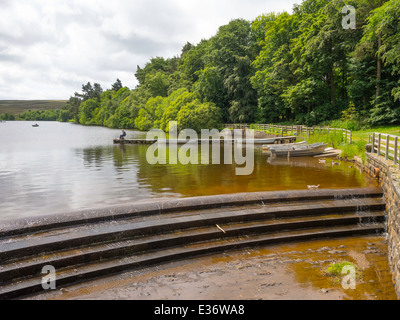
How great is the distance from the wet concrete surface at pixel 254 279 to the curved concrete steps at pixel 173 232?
309 millimetres

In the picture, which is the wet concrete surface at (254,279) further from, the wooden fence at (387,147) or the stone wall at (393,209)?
the wooden fence at (387,147)

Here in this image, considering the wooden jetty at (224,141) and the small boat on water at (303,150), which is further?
the wooden jetty at (224,141)

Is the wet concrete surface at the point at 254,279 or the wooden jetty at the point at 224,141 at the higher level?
the wooden jetty at the point at 224,141

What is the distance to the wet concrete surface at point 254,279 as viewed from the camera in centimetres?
527

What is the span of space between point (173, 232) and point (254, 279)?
2.25 m

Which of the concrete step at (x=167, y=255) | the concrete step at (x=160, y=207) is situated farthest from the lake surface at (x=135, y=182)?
Answer: the concrete step at (x=167, y=255)

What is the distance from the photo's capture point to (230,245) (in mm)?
7137

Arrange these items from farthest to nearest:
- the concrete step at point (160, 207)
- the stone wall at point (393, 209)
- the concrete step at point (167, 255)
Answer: the concrete step at point (160, 207) < the stone wall at point (393, 209) < the concrete step at point (167, 255)

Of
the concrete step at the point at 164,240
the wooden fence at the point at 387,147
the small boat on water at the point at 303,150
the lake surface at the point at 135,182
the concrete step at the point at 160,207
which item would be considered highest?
the wooden fence at the point at 387,147

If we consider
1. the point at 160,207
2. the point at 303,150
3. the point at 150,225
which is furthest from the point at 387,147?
the point at 303,150

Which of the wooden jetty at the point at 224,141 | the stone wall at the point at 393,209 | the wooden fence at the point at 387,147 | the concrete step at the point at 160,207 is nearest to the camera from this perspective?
the stone wall at the point at 393,209

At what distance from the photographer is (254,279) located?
5.80m

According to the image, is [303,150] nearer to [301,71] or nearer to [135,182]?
[135,182]
